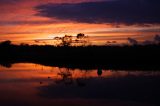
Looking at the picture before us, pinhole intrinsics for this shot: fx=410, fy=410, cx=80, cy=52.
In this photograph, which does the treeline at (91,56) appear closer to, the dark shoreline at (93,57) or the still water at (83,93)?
the dark shoreline at (93,57)

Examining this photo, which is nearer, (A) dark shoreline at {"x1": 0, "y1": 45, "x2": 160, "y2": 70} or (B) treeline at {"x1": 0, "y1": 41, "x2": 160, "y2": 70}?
(A) dark shoreline at {"x1": 0, "y1": 45, "x2": 160, "y2": 70}

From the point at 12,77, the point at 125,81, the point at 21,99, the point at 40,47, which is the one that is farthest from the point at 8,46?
the point at 21,99

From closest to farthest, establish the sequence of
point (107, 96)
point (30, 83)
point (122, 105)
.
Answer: point (122, 105), point (107, 96), point (30, 83)

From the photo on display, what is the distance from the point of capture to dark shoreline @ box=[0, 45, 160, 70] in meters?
32.9

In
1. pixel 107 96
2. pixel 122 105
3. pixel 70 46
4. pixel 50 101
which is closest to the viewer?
pixel 122 105

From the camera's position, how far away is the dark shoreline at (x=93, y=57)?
108ft

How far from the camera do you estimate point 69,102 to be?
1470 cm

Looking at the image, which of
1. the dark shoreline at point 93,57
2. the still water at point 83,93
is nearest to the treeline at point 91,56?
the dark shoreline at point 93,57

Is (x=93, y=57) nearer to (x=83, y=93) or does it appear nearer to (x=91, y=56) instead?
(x=91, y=56)

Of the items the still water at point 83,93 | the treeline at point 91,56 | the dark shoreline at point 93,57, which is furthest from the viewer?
the treeline at point 91,56

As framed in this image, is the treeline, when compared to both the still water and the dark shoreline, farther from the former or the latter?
the still water

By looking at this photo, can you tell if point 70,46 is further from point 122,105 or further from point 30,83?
point 122,105

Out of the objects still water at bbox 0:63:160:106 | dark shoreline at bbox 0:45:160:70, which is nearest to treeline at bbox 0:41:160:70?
dark shoreline at bbox 0:45:160:70

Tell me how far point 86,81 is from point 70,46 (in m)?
32.3
